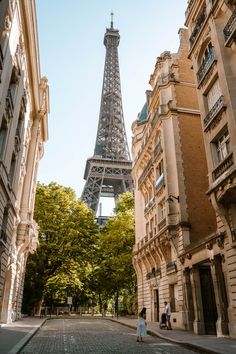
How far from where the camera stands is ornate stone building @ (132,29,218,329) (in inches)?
837

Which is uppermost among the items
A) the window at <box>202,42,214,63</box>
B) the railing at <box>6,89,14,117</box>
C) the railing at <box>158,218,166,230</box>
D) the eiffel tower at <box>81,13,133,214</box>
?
the eiffel tower at <box>81,13,133,214</box>

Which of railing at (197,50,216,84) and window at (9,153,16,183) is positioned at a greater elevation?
railing at (197,50,216,84)

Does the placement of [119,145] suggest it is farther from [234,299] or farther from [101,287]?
[234,299]

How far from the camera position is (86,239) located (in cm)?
3934

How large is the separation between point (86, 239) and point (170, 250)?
17.1m

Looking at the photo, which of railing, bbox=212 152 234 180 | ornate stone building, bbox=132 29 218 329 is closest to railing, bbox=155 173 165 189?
ornate stone building, bbox=132 29 218 329

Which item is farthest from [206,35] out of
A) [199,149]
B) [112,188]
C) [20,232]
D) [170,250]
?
[112,188]

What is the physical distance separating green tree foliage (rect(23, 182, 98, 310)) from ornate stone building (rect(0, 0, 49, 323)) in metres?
8.56

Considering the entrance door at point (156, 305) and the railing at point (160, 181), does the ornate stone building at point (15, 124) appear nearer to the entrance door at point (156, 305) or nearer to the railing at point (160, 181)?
the railing at point (160, 181)

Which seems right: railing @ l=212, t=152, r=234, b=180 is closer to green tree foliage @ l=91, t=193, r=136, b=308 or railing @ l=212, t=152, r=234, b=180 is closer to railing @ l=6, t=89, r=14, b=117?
railing @ l=6, t=89, r=14, b=117

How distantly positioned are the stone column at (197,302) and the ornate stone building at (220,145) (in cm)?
5

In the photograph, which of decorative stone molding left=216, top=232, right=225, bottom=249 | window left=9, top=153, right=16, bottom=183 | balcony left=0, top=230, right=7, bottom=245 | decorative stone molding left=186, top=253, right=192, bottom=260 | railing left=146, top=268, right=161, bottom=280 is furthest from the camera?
railing left=146, top=268, right=161, bottom=280

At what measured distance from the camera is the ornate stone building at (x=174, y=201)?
2127 cm

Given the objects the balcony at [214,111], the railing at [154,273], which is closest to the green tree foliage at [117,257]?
the railing at [154,273]
